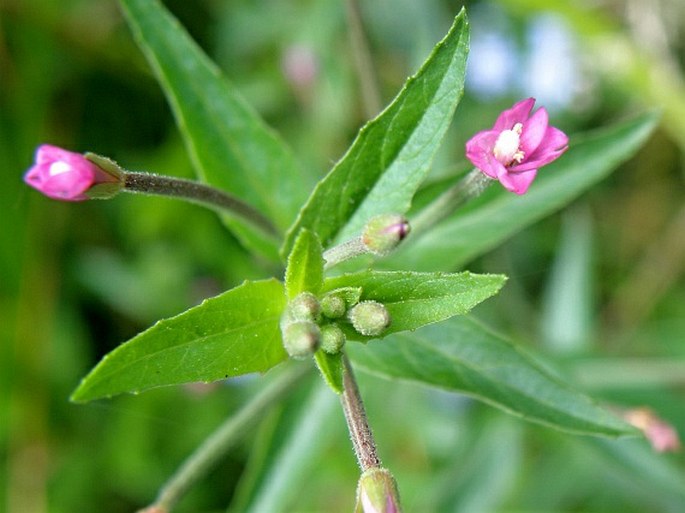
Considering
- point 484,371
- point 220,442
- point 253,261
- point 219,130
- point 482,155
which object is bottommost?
point 484,371

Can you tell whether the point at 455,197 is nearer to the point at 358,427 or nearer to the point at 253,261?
the point at 358,427

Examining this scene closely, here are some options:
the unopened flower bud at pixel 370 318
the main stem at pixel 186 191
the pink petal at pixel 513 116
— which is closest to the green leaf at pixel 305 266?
the unopened flower bud at pixel 370 318

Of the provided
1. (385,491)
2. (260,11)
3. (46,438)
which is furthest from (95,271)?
(385,491)

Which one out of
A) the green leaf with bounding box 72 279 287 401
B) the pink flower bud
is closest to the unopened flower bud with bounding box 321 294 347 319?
the green leaf with bounding box 72 279 287 401

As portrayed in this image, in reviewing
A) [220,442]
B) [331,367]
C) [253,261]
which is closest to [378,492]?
[331,367]

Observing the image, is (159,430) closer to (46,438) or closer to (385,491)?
(46,438)

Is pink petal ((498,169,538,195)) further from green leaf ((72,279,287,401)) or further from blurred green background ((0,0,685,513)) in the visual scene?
blurred green background ((0,0,685,513))

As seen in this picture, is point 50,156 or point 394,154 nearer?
point 50,156

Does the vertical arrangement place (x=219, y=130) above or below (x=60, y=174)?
above
